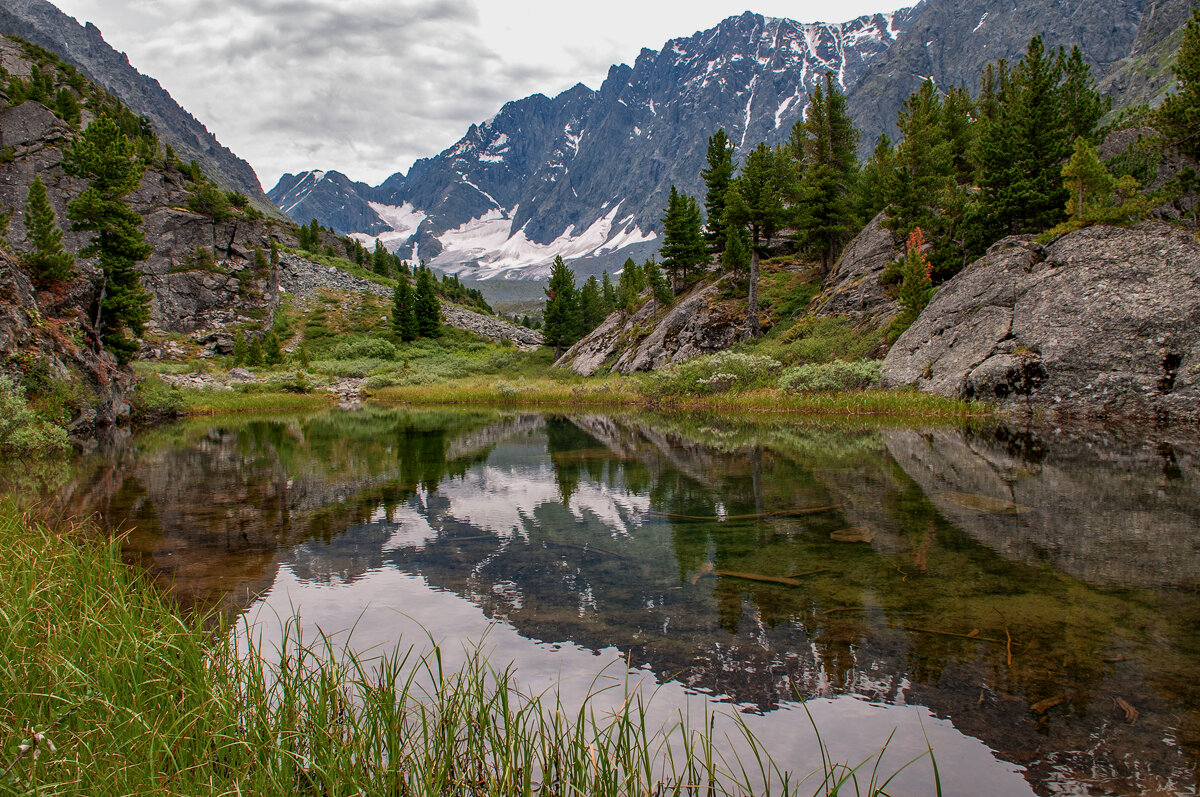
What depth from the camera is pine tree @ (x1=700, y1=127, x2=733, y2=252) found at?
5738 centimetres

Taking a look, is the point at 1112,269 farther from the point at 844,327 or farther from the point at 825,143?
the point at 825,143

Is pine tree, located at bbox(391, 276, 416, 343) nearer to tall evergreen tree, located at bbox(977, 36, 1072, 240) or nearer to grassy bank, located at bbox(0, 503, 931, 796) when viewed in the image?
tall evergreen tree, located at bbox(977, 36, 1072, 240)

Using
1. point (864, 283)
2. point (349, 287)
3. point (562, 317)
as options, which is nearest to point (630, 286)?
point (562, 317)

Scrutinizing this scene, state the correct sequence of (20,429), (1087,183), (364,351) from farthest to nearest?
(364,351) → (1087,183) → (20,429)

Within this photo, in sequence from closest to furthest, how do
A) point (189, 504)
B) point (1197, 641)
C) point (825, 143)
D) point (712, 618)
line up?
point (1197, 641) < point (712, 618) < point (189, 504) < point (825, 143)

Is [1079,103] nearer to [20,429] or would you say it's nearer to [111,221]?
[20,429]

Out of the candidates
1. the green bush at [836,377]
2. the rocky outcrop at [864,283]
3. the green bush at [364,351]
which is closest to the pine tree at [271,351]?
the green bush at [364,351]

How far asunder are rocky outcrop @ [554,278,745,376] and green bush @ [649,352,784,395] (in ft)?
26.5

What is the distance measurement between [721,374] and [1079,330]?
17205 millimetres

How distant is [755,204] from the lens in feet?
152

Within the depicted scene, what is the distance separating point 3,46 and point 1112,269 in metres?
140

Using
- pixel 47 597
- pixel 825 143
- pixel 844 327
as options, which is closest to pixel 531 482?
pixel 47 597

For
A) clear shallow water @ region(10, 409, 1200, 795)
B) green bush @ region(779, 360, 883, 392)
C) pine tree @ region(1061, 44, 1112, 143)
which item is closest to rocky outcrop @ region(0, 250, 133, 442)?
clear shallow water @ region(10, 409, 1200, 795)

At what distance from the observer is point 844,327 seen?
1529 inches
